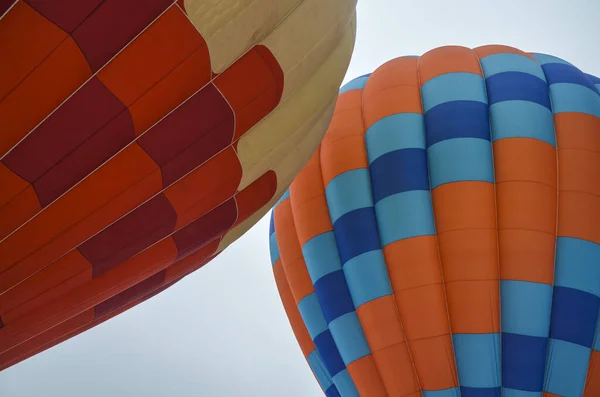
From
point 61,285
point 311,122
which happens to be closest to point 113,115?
point 61,285

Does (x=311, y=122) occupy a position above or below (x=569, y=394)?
above

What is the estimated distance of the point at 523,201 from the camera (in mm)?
4648

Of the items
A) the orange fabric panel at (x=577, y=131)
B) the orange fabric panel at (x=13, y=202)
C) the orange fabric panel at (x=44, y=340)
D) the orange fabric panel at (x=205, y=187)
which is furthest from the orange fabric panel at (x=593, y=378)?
the orange fabric panel at (x=13, y=202)

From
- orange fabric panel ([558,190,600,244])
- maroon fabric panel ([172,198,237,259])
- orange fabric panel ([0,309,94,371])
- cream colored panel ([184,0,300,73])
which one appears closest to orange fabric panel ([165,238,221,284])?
maroon fabric panel ([172,198,237,259])

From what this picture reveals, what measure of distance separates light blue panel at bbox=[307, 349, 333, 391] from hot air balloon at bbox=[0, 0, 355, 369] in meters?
2.15

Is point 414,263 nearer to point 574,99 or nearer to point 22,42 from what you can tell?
point 574,99

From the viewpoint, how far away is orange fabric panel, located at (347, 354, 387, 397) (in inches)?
191

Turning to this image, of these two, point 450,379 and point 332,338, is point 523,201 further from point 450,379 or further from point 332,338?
point 332,338

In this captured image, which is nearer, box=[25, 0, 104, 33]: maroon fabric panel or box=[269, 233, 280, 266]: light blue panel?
box=[25, 0, 104, 33]: maroon fabric panel

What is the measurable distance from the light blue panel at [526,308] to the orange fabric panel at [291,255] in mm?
1541

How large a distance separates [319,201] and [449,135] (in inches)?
44.3

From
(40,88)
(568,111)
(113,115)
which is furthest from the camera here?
(568,111)

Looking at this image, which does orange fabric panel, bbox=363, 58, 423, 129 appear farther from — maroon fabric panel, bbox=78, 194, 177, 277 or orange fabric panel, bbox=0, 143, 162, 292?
orange fabric panel, bbox=0, 143, 162, 292

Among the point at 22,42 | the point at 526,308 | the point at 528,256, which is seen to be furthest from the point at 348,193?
the point at 22,42
